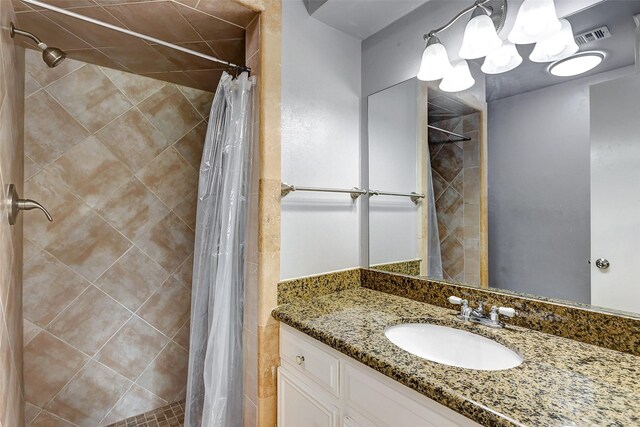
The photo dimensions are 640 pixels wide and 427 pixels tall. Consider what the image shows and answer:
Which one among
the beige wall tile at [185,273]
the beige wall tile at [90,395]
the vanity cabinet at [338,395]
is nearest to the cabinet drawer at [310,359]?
the vanity cabinet at [338,395]

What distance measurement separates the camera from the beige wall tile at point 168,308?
6.57ft

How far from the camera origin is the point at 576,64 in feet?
3.35

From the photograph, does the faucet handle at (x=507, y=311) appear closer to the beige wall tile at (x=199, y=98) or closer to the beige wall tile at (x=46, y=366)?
the beige wall tile at (x=199, y=98)

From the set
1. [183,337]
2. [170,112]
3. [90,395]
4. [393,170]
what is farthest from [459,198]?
[90,395]

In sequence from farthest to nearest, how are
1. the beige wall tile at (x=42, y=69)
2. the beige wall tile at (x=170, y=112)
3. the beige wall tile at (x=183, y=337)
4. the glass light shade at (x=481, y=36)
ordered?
1. the beige wall tile at (x=183, y=337)
2. the beige wall tile at (x=170, y=112)
3. the beige wall tile at (x=42, y=69)
4. the glass light shade at (x=481, y=36)

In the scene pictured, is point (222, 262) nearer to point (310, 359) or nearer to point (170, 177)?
point (310, 359)

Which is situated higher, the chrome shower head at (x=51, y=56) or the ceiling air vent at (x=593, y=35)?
the chrome shower head at (x=51, y=56)

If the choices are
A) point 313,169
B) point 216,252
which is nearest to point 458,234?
point 313,169

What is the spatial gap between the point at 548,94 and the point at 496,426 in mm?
1083

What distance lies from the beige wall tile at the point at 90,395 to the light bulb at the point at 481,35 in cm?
257

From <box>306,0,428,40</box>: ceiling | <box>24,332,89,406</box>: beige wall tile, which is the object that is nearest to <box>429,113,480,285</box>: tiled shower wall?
<box>306,0,428,40</box>: ceiling

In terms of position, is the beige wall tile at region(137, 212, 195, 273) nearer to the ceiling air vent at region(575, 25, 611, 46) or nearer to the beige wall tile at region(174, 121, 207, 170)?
the beige wall tile at region(174, 121, 207, 170)

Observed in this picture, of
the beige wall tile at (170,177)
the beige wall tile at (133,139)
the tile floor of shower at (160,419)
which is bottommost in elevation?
the tile floor of shower at (160,419)

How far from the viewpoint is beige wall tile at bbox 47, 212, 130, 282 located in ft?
5.72
